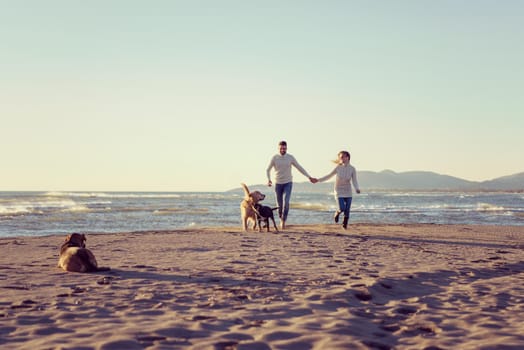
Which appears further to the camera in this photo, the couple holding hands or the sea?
the sea

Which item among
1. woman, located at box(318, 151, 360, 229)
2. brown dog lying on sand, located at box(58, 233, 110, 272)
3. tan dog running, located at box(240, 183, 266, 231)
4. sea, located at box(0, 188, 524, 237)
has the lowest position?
sea, located at box(0, 188, 524, 237)

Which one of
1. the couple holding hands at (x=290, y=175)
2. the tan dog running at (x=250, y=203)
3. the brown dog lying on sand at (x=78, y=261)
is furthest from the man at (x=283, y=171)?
the brown dog lying on sand at (x=78, y=261)

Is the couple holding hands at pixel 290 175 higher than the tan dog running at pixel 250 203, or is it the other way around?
the couple holding hands at pixel 290 175

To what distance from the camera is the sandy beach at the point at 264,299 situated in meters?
3.88

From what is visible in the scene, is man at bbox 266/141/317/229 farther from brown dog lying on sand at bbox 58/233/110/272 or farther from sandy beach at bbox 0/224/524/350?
brown dog lying on sand at bbox 58/233/110/272

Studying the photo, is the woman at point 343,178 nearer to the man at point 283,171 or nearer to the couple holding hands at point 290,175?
the couple holding hands at point 290,175

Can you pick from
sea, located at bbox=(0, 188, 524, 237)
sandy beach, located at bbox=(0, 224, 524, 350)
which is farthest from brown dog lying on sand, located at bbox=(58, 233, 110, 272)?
sea, located at bbox=(0, 188, 524, 237)

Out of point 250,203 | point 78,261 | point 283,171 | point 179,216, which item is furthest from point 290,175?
point 179,216

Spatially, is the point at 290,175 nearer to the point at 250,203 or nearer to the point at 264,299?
the point at 250,203

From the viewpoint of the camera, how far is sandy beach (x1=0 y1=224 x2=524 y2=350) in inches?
153

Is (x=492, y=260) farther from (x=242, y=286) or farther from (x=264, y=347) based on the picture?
(x=264, y=347)

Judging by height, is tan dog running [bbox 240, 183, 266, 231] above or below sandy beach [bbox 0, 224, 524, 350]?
above

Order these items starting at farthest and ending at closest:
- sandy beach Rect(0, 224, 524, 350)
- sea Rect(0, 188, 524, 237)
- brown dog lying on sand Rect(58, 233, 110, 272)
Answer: sea Rect(0, 188, 524, 237)
brown dog lying on sand Rect(58, 233, 110, 272)
sandy beach Rect(0, 224, 524, 350)

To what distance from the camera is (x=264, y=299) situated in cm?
518
